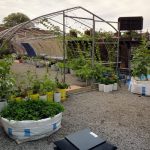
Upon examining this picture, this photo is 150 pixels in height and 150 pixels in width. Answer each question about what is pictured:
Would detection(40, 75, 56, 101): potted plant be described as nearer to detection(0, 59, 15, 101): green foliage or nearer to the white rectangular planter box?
detection(0, 59, 15, 101): green foliage

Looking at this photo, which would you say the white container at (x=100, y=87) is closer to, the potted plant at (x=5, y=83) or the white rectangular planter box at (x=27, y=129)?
the potted plant at (x=5, y=83)

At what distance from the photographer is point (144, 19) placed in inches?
340

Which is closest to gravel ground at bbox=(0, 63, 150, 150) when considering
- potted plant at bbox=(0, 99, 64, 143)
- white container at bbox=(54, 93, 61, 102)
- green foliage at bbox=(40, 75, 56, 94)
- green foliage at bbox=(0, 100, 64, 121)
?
potted plant at bbox=(0, 99, 64, 143)

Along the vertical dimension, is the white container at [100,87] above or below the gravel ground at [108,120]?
above

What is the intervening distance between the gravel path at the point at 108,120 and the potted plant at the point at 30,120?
0.35 ft

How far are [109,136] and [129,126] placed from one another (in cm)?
54

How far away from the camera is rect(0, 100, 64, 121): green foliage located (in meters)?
3.10

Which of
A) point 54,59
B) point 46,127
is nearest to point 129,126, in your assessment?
point 46,127

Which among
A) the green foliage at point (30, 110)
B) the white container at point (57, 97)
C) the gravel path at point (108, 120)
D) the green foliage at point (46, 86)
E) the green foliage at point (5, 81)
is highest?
the green foliage at point (5, 81)

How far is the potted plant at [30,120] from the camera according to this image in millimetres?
3012

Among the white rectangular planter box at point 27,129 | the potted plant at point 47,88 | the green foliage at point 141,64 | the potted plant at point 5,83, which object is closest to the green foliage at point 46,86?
the potted plant at point 47,88

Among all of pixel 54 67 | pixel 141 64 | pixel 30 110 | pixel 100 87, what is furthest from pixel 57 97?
pixel 54 67

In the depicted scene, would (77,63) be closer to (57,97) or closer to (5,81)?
(57,97)

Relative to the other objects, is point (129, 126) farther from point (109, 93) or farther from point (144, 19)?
point (144, 19)
